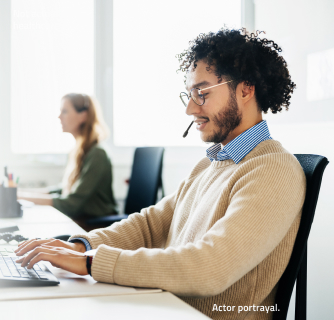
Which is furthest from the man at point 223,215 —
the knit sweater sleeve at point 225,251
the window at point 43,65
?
the window at point 43,65

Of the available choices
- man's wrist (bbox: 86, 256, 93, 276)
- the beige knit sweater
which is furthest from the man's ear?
man's wrist (bbox: 86, 256, 93, 276)

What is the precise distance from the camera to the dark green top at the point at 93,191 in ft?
7.47

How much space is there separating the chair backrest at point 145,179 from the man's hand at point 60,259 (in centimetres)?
122

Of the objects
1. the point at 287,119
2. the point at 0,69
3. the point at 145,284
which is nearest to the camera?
the point at 145,284

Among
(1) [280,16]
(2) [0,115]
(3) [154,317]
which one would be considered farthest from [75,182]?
(3) [154,317]

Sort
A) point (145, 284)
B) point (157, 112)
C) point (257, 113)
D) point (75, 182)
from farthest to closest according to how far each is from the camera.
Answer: point (157, 112) < point (75, 182) < point (257, 113) < point (145, 284)

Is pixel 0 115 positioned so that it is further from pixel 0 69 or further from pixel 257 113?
pixel 257 113

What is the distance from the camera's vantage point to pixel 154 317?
59 cm

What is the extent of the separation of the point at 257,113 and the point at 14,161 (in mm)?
2377

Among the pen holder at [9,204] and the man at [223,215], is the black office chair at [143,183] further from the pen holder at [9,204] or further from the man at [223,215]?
the man at [223,215]

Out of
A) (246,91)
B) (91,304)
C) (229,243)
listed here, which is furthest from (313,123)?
(91,304)

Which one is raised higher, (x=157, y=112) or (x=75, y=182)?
(x=157, y=112)

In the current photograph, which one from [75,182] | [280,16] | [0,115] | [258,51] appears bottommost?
[75,182]

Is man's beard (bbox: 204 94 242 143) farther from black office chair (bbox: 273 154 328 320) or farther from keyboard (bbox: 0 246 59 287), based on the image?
keyboard (bbox: 0 246 59 287)
